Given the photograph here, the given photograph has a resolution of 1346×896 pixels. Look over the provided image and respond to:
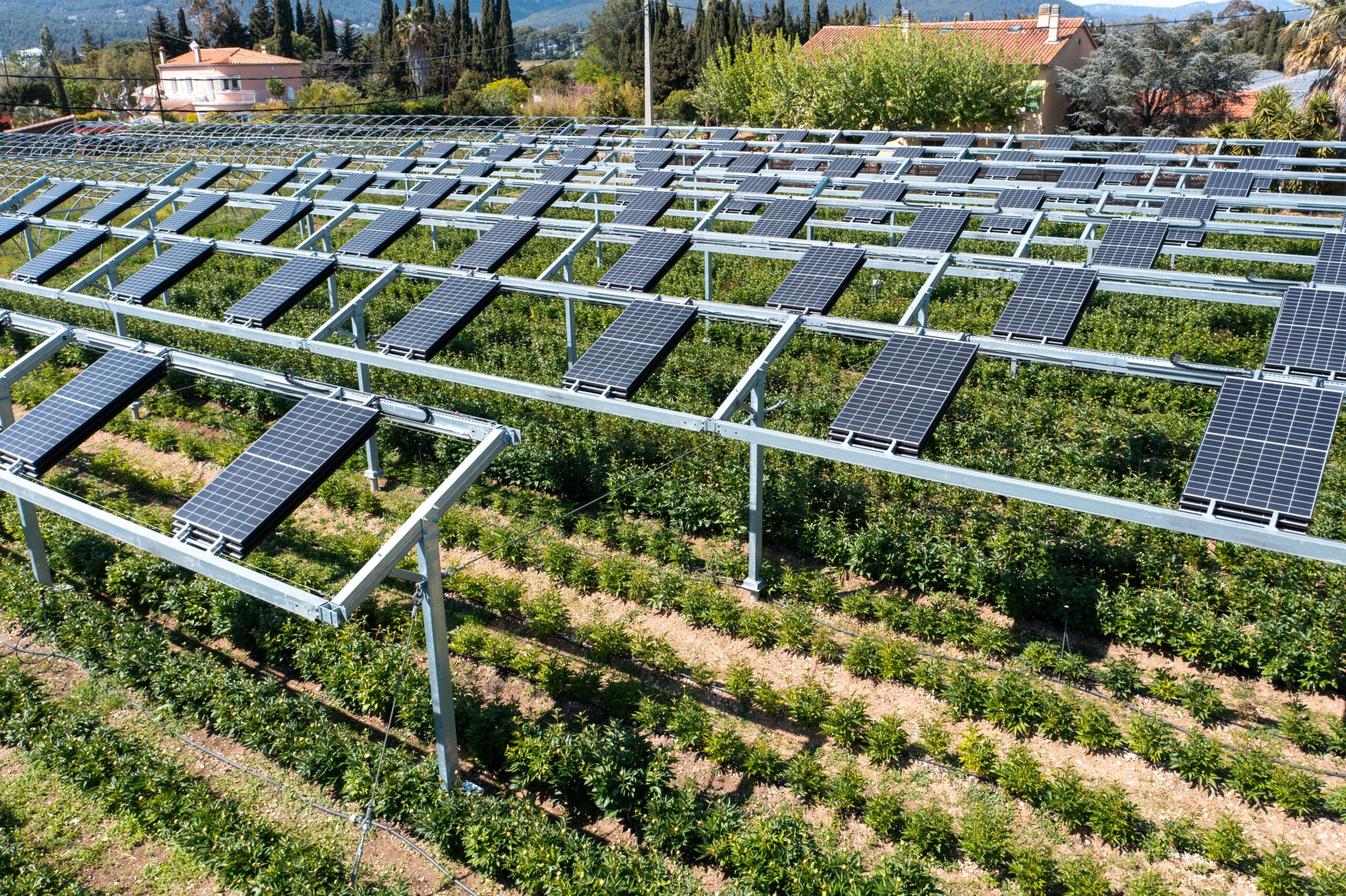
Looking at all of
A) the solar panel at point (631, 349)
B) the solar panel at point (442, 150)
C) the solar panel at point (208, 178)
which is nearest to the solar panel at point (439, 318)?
the solar panel at point (631, 349)

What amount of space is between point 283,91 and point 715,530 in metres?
94.8

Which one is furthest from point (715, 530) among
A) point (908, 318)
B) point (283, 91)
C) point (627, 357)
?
point (283, 91)

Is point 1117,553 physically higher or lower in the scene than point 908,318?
lower

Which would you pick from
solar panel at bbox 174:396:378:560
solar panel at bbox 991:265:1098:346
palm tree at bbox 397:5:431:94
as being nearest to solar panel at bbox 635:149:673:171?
solar panel at bbox 991:265:1098:346

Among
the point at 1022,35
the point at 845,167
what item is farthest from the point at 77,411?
the point at 1022,35

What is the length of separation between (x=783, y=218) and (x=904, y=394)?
7.96m

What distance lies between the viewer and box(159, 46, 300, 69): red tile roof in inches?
3883

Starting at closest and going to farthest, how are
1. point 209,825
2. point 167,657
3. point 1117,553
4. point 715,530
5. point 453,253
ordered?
1. point 209,825
2. point 167,657
3. point 1117,553
4. point 715,530
5. point 453,253

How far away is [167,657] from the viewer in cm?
1008

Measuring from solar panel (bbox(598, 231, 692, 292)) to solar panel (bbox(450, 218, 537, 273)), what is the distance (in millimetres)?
1944

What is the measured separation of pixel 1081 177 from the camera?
22.1 metres

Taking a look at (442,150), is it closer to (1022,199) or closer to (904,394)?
(1022,199)

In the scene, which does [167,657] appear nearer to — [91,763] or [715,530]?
[91,763]

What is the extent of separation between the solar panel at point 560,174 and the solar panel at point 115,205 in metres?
9.50
